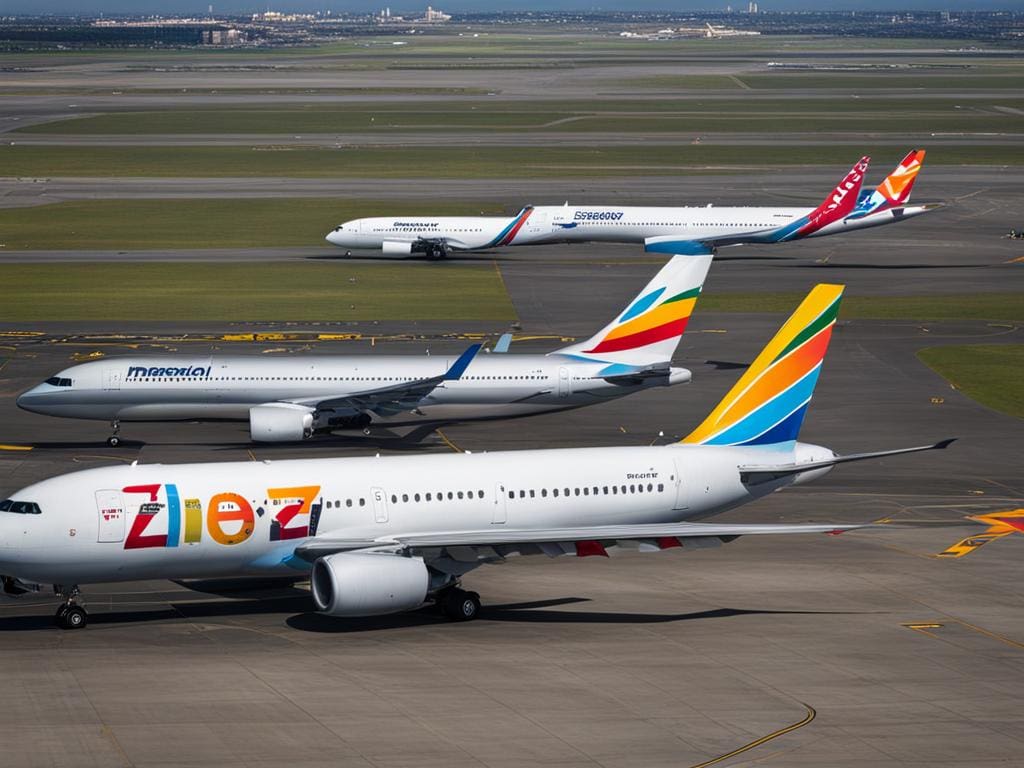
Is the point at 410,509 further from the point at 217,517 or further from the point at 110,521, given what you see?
the point at 110,521

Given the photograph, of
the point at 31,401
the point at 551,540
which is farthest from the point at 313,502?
the point at 31,401

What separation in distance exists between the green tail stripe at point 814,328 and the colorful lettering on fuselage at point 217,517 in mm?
14641

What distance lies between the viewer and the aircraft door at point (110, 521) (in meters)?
40.4

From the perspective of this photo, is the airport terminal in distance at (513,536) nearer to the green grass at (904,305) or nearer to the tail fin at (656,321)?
the tail fin at (656,321)

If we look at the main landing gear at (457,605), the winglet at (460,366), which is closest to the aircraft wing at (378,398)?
the winglet at (460,366)

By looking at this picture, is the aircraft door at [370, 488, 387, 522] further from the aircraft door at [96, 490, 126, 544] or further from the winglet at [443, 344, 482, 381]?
the winglet at [443, 344, 482, 381]

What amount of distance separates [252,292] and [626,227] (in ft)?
108

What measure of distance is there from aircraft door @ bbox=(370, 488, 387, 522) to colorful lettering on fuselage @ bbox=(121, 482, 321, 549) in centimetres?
156

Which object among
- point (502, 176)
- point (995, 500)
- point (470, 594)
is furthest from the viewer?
point (502, 176)

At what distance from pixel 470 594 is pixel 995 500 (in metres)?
23.4

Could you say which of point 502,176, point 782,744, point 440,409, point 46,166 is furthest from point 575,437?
point 46,166

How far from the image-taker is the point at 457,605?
42.8 metres

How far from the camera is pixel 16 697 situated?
1411 inches

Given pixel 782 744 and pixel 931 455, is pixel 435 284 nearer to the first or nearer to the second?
pixel 931 455
